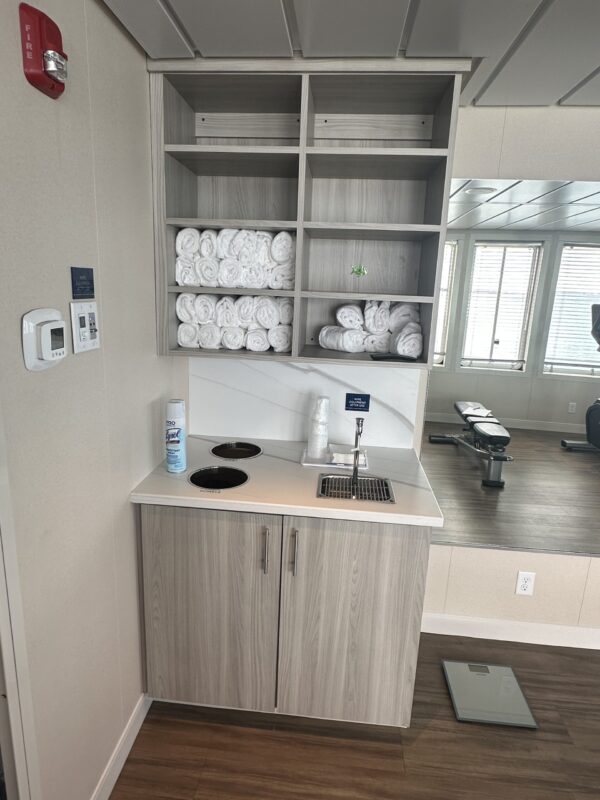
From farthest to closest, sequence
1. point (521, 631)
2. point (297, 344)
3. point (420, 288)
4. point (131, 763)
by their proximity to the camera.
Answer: point (521, 631)
point (420, 288)
point (297, 344)
point (131, 763)

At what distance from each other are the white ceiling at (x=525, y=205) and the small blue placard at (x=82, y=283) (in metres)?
1.67

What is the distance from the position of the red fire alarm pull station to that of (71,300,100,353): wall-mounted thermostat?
1.57ft

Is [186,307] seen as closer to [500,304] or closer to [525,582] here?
[525,582]

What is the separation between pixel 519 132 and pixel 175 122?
54.4 inches

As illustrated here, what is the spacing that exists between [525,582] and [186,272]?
6.82 feet

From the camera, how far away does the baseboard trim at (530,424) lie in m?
5.56

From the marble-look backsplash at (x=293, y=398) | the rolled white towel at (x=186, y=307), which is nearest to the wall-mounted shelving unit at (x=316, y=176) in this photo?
the rolled white towel at (x=186, y=307)

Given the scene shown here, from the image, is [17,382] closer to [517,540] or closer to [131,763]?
[131,763]

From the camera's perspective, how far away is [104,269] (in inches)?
53.8

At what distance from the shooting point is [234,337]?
185 centimetres

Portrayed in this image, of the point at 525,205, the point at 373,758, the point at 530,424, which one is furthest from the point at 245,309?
the point at 530,424

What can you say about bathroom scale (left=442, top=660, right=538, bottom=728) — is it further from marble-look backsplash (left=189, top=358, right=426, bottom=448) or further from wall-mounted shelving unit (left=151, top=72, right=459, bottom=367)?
wall-mounted shelving unit (left=151, top=72, right=459, bottom=367)

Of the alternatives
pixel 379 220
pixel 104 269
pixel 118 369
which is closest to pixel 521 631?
pixel 379 220

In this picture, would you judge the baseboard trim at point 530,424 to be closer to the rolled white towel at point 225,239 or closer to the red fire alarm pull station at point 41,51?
the rolled white towel at point 225,239
